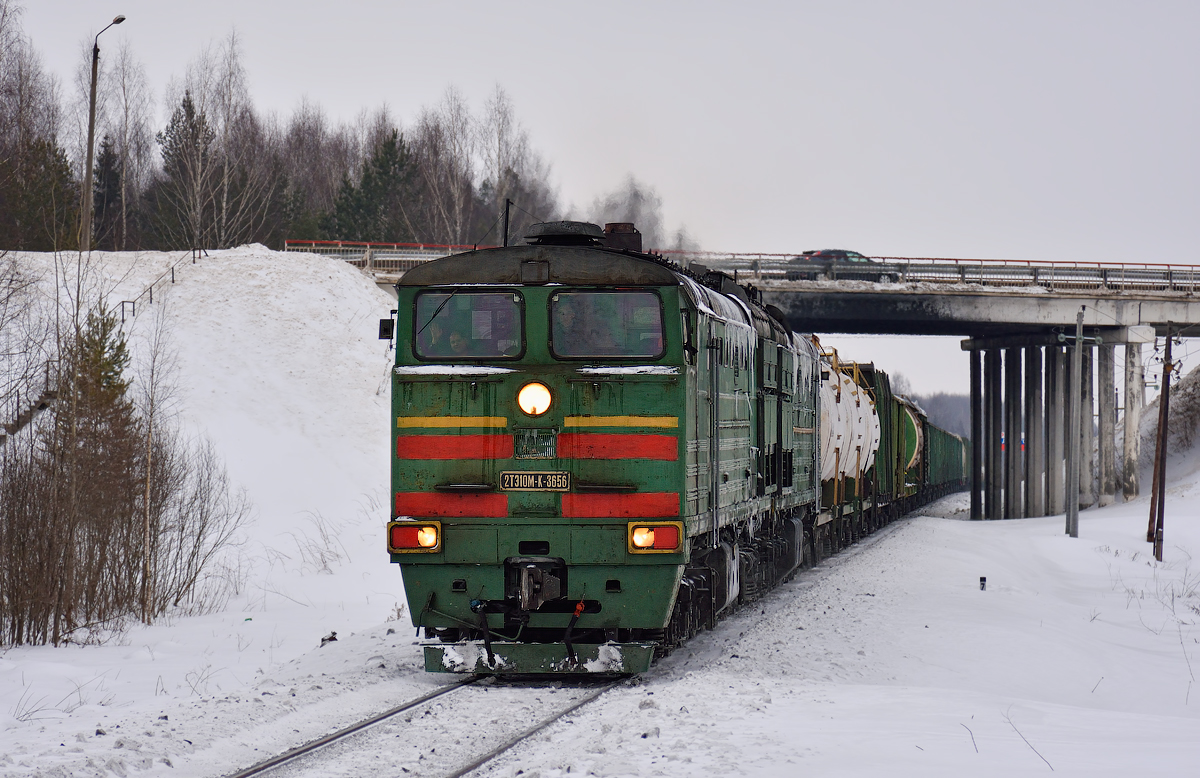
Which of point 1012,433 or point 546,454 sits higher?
point 546,454

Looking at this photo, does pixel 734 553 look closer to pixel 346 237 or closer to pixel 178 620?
pixel 178 620

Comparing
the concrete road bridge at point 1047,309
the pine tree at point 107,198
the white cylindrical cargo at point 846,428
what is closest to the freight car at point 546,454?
the white cylindrical cargo at point 846,428

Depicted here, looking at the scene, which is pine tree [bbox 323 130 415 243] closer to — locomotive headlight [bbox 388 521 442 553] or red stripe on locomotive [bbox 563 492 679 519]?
locomotive headlight [bbox 388 521 442 553]

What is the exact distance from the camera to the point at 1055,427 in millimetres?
43531

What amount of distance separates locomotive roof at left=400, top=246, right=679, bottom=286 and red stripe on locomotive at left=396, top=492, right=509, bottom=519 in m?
1.81

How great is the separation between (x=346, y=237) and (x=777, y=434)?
170 feet

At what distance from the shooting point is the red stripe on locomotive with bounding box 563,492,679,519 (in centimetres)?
926

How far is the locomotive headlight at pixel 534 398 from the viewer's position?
9383 millimetres

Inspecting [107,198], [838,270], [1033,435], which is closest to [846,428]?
[838,270]

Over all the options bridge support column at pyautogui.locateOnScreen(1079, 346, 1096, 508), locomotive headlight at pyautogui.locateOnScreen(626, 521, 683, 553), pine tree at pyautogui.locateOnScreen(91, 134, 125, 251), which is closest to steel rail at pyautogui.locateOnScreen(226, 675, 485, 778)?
locomotive headlight at pyautogui.locateOnScreen(626, 521, 683, 553)

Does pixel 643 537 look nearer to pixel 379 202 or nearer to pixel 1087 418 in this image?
pixel 1087 418

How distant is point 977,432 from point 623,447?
42366 mm

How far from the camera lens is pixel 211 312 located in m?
41.9

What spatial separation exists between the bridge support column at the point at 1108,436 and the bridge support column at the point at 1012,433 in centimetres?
336
